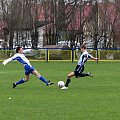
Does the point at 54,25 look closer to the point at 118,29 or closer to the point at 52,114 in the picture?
the point at 118,29

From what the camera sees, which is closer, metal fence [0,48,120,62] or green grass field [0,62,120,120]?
green grass field [0,62,120,120]

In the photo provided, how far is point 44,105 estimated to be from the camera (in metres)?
12.1

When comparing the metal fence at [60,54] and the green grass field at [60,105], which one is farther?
the metal fence at [60,54]

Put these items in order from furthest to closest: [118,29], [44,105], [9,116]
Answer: [118,29], [44,105], [9,116]

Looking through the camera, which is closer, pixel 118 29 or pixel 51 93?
pixel 51 93

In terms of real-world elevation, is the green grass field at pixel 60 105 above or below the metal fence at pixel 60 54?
below

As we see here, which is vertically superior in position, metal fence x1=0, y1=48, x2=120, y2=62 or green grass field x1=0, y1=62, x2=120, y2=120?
metal fence x1=0, y1=48, x2=120, y2=62

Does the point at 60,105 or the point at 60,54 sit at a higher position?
the point at 60,54

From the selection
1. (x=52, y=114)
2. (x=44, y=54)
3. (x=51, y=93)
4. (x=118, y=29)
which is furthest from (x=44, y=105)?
(x=118, y=29)

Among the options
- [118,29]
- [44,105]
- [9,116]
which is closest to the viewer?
[9,116]

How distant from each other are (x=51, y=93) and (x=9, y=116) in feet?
16.6

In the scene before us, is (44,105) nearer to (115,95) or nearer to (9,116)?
(9,116)

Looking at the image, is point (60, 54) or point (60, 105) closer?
point (60, 105)

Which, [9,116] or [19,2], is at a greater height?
[19,2]
